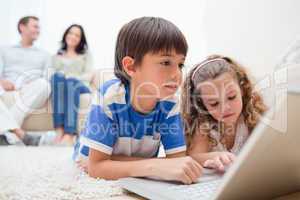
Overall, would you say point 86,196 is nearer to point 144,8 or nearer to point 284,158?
point 284,158

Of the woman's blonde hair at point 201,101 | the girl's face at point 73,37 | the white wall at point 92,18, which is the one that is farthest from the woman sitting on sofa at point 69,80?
the woman's blonde hair at point 201,101

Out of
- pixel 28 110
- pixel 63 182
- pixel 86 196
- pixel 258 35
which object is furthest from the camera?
pixel 28 110

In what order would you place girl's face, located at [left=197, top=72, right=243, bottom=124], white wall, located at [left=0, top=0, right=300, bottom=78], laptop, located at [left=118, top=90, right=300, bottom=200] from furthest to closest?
white wall, located at [left=0, top=0, right=300, bottom=78], girl's face, located at [left=197, top=72, right=243, bottom=124], laptop, located at [left=118, top=90, right=300, bottom=200]

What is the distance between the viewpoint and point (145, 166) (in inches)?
29.5

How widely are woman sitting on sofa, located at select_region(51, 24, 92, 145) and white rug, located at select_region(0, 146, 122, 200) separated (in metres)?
0.68

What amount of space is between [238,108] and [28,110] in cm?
125

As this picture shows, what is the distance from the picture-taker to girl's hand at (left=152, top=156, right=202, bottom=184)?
67 cm

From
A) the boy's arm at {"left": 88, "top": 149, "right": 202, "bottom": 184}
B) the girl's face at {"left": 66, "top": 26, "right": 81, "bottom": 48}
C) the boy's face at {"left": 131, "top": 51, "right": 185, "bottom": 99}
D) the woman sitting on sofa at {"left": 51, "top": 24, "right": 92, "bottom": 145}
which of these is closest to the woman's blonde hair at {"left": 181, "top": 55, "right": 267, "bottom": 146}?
the boy's face at {"left": 131, "top": 51, "right": 185, "bottom": 99}

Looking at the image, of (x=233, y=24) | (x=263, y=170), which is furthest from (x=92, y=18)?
(x=263, y=170)

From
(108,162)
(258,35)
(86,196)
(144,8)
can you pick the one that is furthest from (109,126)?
(258,35)

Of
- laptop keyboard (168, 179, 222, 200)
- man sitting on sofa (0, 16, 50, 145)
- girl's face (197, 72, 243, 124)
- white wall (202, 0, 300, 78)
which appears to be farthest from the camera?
man sitting on sofa (0, 16, 50, 145)

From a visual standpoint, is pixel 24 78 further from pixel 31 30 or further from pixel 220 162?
pixel 220 162

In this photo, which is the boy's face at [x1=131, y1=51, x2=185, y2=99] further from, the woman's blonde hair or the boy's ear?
the woman's blonde hair

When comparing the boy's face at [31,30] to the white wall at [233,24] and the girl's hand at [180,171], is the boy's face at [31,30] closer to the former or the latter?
the white wall at [233,24]
